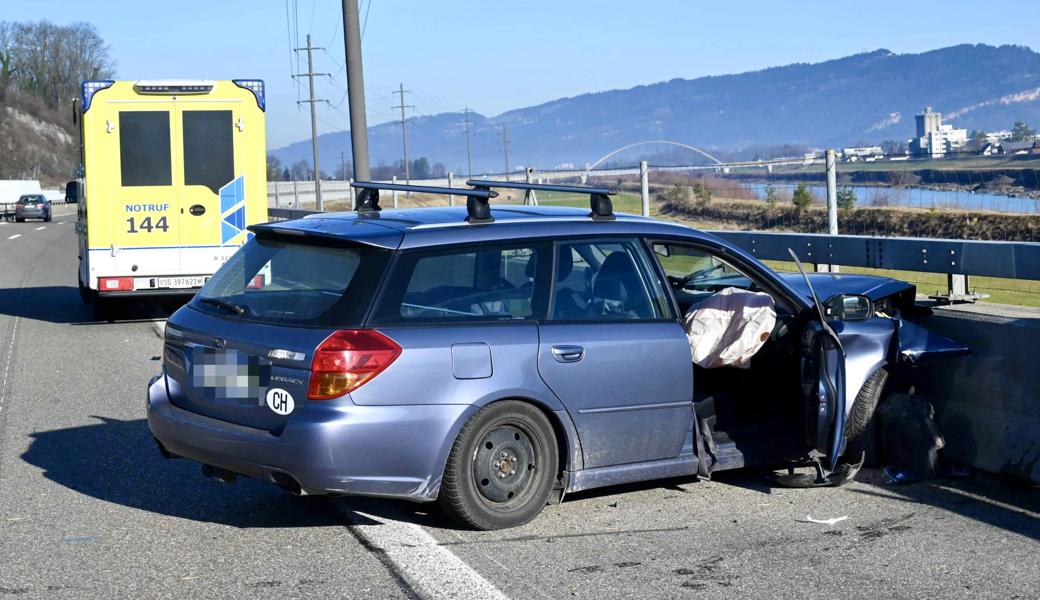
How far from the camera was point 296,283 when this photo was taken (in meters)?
6.09

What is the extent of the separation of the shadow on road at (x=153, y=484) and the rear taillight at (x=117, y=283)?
22.1ft

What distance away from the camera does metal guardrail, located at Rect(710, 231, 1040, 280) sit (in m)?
9.69

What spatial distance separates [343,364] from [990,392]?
369cm

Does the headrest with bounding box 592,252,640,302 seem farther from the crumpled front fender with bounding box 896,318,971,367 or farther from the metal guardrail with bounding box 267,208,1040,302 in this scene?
the metal guardrail with bounding box 267,208,1040,302

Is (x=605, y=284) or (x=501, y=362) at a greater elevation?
(x=605, y=284)

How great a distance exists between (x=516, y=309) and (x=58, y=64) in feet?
473

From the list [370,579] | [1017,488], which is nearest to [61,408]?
[370,579]

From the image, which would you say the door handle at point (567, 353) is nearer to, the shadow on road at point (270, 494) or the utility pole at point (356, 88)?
the shadow on road at point (270, 494)

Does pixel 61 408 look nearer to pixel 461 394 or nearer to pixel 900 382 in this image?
pixel 461 394

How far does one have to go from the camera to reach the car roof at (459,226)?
5.95m

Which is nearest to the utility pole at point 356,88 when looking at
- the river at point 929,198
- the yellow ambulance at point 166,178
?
the yellow ambulance at point 166,178

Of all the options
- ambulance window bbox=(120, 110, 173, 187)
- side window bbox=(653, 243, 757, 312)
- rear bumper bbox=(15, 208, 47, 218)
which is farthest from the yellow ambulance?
rear bumper bbox=(15, 208, 47, 218)

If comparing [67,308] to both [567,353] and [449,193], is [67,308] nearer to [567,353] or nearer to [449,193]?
[449,193]

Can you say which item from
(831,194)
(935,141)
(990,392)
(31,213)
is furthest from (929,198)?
(31,213)
